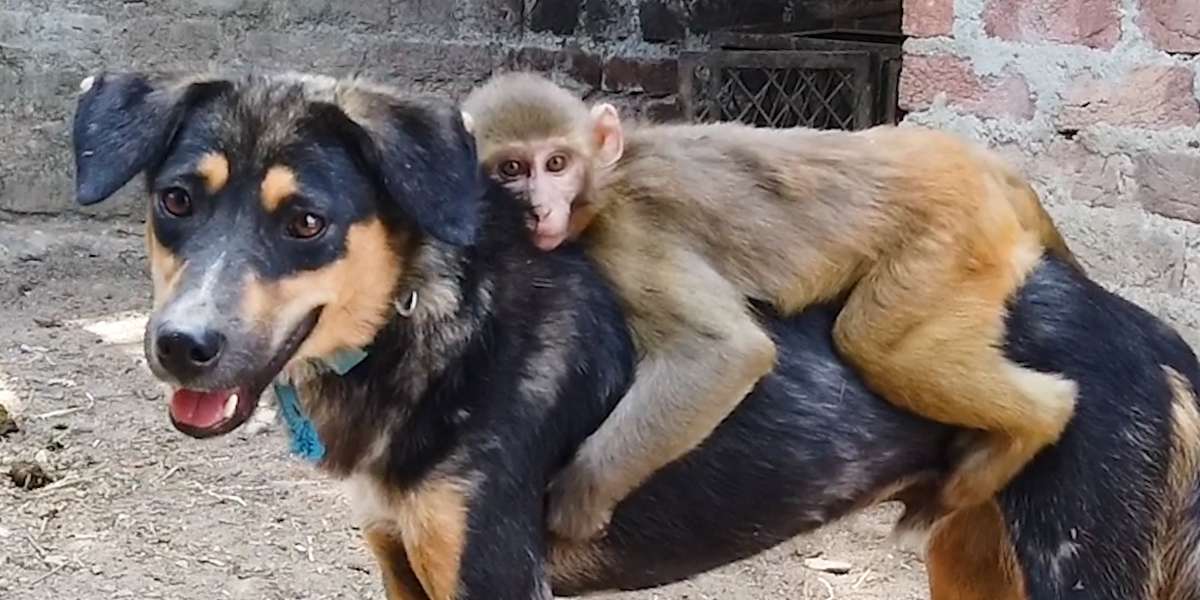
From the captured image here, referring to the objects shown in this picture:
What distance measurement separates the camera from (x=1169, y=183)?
133 inches

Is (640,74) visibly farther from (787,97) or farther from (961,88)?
(961,88)

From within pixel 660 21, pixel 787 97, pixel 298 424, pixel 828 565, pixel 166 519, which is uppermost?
pixel 298 424

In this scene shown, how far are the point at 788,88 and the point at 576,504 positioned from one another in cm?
355

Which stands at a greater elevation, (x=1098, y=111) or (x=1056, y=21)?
(x=1056, y=21)

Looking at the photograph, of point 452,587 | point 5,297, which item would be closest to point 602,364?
point 452,587

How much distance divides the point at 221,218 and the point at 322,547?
5.84 ft

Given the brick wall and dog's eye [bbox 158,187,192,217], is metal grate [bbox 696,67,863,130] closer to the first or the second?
the brick wall

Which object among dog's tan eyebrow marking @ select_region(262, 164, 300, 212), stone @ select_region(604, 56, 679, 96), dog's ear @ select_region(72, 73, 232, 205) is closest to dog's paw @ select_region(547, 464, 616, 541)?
dog's tan eyebrow marking @ select_region(262, 164, 300, 212)

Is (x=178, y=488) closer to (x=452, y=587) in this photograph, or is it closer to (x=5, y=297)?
(x=5, y=297)

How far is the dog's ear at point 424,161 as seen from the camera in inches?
85.7

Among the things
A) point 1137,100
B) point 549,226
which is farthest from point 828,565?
point 549,226

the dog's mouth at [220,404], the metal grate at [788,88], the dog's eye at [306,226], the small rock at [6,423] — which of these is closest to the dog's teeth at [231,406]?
the dog's mouth at [220,404]

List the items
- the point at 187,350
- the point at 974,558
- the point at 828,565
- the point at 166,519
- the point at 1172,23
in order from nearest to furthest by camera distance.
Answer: the point at 187,350
the point at 974,558
the point at 1172,23
the point at 828,565
the point at 166,519

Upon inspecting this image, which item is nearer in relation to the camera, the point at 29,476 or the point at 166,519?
the point at 166,519
